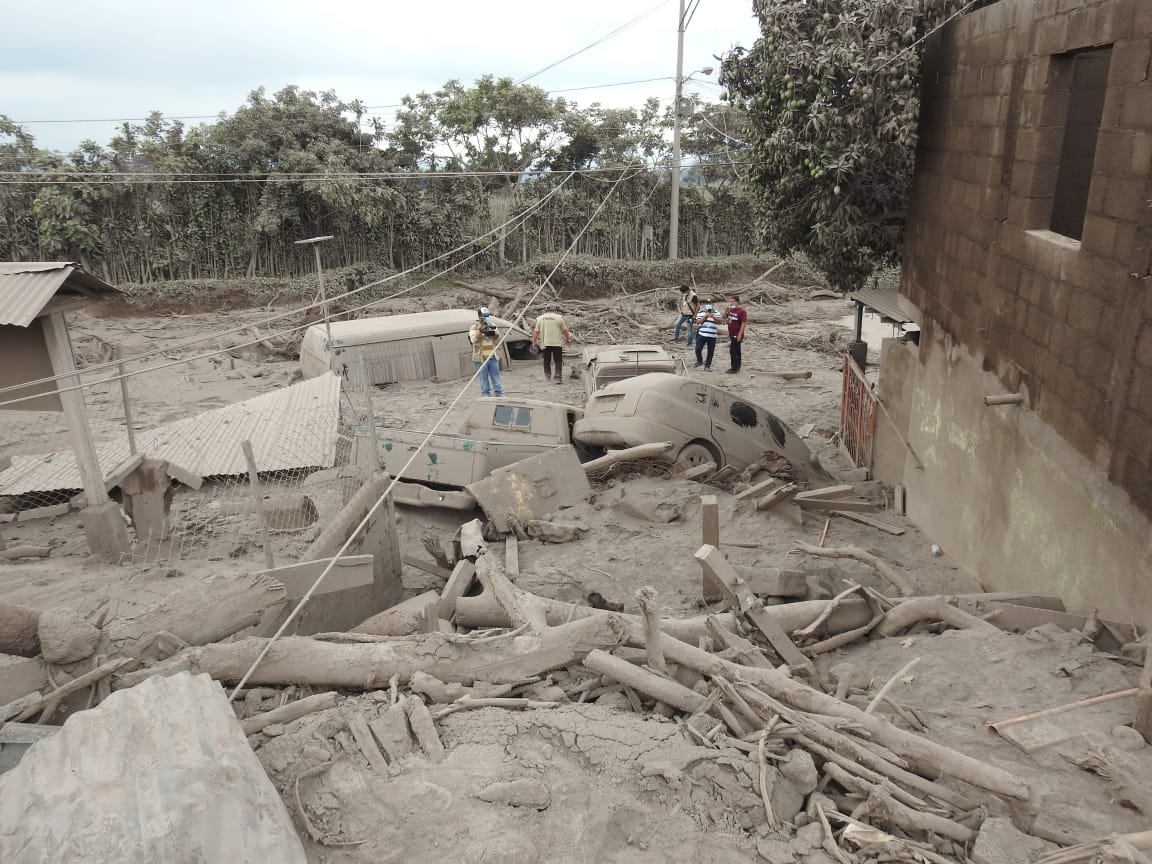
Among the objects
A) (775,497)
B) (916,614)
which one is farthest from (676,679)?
(775,497)

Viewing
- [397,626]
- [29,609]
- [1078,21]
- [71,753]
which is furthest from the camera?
[1078,21]

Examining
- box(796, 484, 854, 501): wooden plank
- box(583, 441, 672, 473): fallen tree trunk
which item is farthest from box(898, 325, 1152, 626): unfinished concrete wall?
box(583, 441, 672, 473): fallen tree trunk

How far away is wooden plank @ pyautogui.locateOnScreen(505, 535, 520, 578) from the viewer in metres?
8.30

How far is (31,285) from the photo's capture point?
7.14 metres

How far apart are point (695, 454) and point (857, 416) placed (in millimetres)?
3181

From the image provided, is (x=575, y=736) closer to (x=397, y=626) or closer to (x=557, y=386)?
(x=397, y=626)

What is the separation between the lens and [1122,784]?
4.02 m

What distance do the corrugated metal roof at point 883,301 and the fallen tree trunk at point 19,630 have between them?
→ 9.77 m

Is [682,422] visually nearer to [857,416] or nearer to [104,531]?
[857,416]

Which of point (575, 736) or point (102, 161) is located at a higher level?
point (102, 161)

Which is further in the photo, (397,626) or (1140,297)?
(397,626)

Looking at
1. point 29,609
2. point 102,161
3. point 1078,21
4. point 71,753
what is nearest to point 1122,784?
point 71,753

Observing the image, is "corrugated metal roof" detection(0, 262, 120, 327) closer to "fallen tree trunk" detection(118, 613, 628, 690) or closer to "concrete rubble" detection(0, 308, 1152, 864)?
"concrete rubble" detection(0, 308, 1152, 864)

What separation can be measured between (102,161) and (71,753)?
25.6 meters
